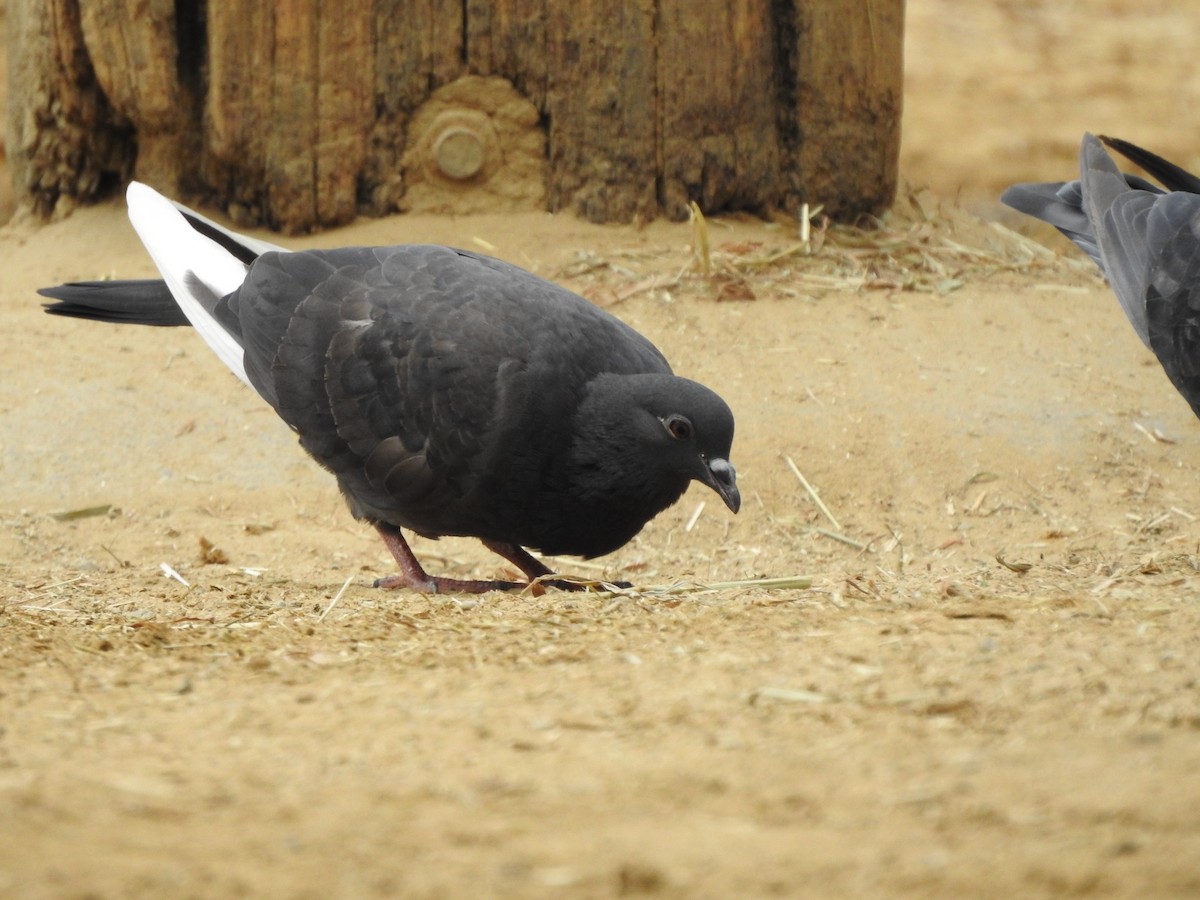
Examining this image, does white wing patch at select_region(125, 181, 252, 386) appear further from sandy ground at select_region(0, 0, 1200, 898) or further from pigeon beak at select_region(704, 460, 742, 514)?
pigeon beak at select_region(704, 460, 742, 514)

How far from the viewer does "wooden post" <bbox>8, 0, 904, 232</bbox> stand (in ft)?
24.6

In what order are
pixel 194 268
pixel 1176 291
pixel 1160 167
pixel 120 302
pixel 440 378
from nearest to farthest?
pixel 440 378 → pixel 1176 291 → pixel 194 268 → pixel 120 302 → pixel 1160 167

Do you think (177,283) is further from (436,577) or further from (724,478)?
(724,478)

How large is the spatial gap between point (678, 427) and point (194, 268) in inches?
92.0

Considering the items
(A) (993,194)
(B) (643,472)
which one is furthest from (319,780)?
(A) (993,194)

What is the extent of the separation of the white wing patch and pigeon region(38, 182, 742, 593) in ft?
0.32

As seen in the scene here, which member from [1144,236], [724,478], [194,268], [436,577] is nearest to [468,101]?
[194,268]

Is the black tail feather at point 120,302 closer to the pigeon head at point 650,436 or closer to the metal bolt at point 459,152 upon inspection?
the pigeon head at point 650,436

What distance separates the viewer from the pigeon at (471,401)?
4.33 meters

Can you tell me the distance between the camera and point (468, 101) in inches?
306

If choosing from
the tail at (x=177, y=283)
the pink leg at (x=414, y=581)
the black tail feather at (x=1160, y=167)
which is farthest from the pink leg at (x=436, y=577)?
the black tail feather at (x=1160, y=167)

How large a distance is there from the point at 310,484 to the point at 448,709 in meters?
3.62

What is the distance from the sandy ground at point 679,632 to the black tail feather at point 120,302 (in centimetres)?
71

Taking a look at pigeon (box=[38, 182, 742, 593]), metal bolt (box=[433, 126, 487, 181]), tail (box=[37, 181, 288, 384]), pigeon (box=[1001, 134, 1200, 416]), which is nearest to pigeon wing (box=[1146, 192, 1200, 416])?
pigeon (box=[1001, 134, 1200, 416])
